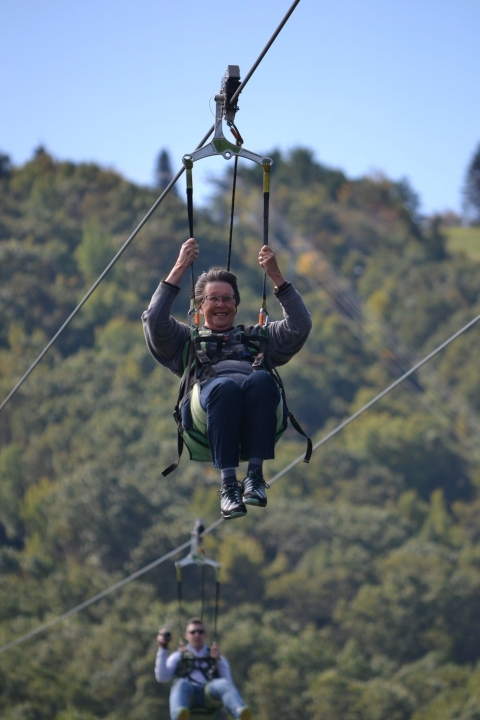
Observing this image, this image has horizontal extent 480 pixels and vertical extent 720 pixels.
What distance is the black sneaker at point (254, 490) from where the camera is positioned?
19.4ft

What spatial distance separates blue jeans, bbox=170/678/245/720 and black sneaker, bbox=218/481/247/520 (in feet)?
15.7

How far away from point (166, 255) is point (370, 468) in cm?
2101

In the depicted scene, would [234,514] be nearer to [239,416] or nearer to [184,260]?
[239,416]

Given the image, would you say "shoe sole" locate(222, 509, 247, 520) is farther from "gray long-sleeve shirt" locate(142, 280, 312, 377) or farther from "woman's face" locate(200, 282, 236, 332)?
"woman's face" locate(200, 282, 236, 332)

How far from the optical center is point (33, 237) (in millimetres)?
84312

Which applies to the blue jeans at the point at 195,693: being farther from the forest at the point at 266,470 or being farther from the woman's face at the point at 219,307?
the forest at the point at 266,470

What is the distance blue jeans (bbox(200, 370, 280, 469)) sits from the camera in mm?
6039

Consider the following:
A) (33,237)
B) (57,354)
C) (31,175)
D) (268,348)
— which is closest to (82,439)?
(57,354)

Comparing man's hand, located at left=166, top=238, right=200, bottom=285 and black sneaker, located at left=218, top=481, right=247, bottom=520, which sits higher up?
man's hand, located at left=166, top=238, right=200, bottom=285

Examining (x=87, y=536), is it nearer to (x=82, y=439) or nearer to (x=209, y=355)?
(x=82, y=439)

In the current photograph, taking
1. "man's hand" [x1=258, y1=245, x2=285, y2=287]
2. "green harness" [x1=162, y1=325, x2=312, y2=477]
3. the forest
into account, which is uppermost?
the forest

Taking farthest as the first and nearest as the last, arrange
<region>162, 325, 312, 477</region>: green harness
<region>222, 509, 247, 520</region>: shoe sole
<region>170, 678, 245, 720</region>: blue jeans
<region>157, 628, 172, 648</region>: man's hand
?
<region>170, 678, 245, 720</region>: blue jeans, <region>157, 628, 172, 648</region>: man's hand, <region>162, 325, 312, 477</region>: green harness, <region>222, 509, 247, 520</region>: shoe sole

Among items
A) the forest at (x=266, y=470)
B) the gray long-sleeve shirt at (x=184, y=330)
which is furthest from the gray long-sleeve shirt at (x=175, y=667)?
the forest at (x=266, y=470)

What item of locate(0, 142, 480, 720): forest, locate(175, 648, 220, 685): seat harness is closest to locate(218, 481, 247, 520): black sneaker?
locate(175, 648, 220, 685): seat harness
